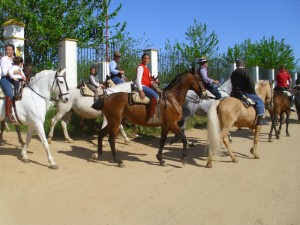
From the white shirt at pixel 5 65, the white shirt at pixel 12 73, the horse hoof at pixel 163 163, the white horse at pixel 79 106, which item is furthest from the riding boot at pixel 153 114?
the white shirt at pixel 5 65

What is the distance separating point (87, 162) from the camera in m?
8.43

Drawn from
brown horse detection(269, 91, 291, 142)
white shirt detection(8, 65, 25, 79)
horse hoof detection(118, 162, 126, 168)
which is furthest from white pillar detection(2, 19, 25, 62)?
brown horse detection(269, 91, 291, 142)

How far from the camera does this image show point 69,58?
12.6 meters

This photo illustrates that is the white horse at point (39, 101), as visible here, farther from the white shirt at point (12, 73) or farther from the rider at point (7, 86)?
the white shirt at point (12, 73)

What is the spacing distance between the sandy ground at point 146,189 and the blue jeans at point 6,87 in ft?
5.00

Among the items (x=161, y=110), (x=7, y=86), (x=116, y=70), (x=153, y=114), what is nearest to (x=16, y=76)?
(x=7, y=86)

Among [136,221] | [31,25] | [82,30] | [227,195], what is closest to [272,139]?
[227,195]

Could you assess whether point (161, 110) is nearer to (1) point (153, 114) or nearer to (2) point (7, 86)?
(1) point (153, 114)

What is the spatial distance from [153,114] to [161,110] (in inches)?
8.5

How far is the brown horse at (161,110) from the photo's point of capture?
8328 millimetres

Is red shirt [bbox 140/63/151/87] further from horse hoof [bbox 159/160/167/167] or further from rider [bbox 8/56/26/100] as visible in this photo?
rider [bbox 8/56/26/100]

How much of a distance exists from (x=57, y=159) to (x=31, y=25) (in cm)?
780

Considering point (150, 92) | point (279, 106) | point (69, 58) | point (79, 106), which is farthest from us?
point (69, 58)

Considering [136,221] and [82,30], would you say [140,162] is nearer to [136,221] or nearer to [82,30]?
[136,221]
